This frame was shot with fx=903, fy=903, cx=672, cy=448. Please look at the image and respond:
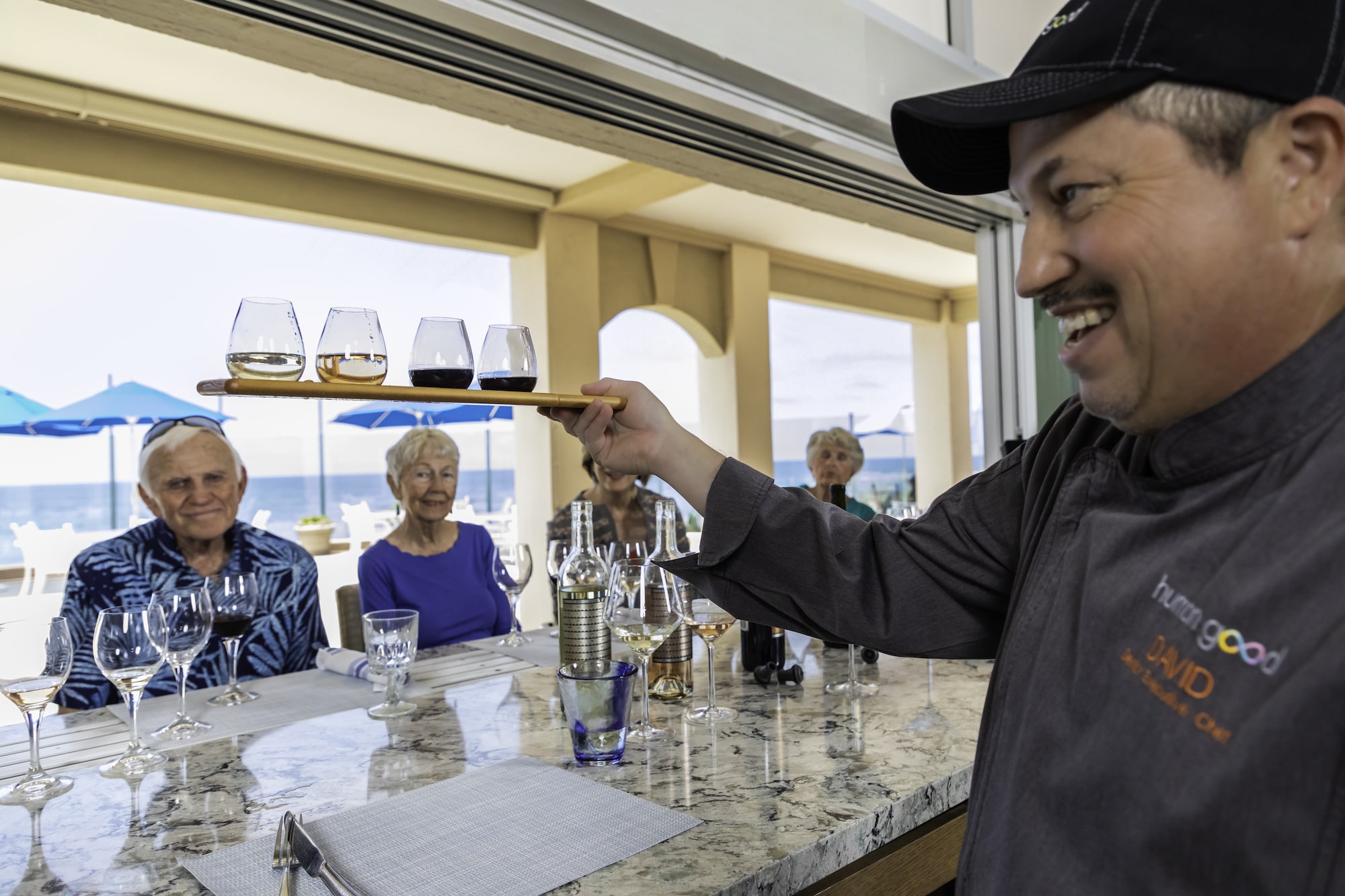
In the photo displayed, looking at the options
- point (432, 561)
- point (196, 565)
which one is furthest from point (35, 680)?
point (432, 561)

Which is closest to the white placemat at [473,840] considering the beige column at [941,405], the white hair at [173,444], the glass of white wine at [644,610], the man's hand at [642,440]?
the glass of white wine at [644,610]

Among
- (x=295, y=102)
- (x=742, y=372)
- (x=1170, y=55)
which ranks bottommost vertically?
(x=1170, y=55)

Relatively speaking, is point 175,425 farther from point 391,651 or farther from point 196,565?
point 391,651

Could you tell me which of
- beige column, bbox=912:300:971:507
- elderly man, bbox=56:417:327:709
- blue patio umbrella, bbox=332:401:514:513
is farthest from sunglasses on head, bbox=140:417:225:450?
beige column, bbox=912:300:971:507

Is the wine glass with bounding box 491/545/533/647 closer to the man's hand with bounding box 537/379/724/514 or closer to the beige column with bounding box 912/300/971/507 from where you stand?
the man's hand with bounding box 537/379/724/514

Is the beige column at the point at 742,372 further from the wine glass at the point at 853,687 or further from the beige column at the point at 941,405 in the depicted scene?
the wine glass at the point at 853,687

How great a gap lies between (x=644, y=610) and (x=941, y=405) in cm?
966

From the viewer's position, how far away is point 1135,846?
0.61 m

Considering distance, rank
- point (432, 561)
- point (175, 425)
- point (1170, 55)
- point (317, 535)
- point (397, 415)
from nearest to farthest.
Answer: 1. point (1170, 55)
2. point (175, 425)
3. point (432, 561)
4. point (397, 415)
5. point (317, 535)

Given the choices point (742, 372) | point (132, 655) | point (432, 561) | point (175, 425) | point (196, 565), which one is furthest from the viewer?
point (742, 372)

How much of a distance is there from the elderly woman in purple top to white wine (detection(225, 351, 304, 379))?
69.4 inches

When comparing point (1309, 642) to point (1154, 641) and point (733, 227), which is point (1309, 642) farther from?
point (733, 227)

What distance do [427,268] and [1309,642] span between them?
34.7ft

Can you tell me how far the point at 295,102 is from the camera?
13.8 feet
